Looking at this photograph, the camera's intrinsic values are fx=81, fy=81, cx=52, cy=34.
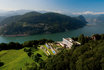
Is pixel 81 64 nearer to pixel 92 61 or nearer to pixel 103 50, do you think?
pixel 92 61

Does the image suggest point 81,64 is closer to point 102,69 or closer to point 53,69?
point 102,69

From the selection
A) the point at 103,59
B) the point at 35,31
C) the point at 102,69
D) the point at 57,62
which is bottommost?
the point at 35,31

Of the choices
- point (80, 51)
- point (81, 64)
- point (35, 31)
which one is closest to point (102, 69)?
point (81, 64)

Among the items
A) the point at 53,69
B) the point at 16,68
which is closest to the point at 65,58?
the point at 53,69

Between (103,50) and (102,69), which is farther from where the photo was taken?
(103,50)

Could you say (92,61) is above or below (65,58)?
above

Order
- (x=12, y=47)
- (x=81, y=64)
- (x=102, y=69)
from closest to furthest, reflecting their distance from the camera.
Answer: (x=102, y=69)
(x=81, y=64)
(x=12, y=47)

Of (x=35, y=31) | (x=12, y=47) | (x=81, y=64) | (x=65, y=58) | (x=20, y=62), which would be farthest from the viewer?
(x=35, y=31)

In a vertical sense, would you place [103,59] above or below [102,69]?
above

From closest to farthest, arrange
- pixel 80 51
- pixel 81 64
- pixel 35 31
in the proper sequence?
pixel 81 64 < pixel 80 51 < pixel 35 31
